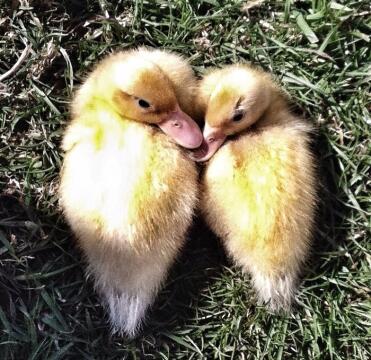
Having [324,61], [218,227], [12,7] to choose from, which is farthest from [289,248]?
[12,7]

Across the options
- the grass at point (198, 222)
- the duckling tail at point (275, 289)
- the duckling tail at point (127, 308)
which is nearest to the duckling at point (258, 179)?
the duckling tail at point (275, 289)

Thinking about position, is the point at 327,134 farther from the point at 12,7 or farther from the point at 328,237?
the point at 12,7

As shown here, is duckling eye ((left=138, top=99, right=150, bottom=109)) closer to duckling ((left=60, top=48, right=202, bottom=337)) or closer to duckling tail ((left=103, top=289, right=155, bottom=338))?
duckling ((left=60, top=48, right=202, bottom=337))

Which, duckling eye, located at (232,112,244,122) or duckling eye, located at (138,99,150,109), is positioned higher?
duckling eye, located at (138,99,150,109)

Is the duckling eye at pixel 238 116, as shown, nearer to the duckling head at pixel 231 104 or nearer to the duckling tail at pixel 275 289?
the duckling head at pixel 231 104

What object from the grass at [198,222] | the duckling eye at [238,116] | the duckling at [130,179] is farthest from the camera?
the grass at [198,222]

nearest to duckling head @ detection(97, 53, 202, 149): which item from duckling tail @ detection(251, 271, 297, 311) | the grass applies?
the grass
